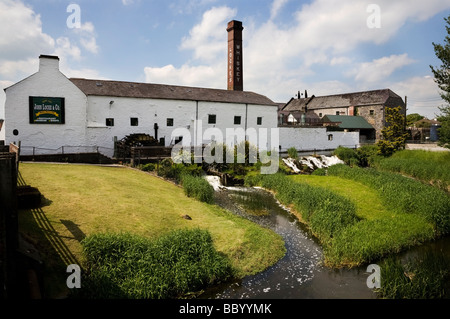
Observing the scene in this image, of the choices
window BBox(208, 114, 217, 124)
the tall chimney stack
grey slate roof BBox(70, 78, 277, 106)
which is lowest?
window BBox(208, 114, 217, 124)

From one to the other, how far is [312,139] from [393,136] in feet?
28.3

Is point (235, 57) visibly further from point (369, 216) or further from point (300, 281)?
point (300, 281)

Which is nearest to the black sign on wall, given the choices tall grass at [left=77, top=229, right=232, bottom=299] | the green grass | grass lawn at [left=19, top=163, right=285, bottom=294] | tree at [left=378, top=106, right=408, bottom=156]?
grass lawn at [left=19, top=163, right=285, bottom=294]

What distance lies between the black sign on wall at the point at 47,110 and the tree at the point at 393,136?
28.9 m

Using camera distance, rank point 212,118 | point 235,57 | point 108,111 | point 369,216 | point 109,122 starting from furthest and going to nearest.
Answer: point 235,57 < point 212,118 < point 109,122 < point 108,111 < point 369,216

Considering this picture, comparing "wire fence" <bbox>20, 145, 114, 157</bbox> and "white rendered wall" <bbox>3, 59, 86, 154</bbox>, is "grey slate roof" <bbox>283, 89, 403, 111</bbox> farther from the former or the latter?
"white rendered wall" <bbox>3, 59, 86, 154</bbox>

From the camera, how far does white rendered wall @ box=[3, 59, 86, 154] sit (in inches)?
786

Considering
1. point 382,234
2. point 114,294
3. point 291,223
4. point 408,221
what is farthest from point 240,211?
→ point 114,294

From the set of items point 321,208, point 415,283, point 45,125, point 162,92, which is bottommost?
point 415,283

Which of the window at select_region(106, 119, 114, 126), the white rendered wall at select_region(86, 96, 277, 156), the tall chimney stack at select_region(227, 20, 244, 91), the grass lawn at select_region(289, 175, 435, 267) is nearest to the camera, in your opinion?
the grass lawn at select_region(289, 175, 435, 267)

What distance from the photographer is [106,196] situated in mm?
10906

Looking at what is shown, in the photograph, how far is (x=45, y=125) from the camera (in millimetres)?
21078

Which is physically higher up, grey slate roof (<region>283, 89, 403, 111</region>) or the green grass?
grey slate roof (<region>283, 89, 403, 111</region>)

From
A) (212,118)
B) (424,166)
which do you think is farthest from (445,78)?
(212,118)
